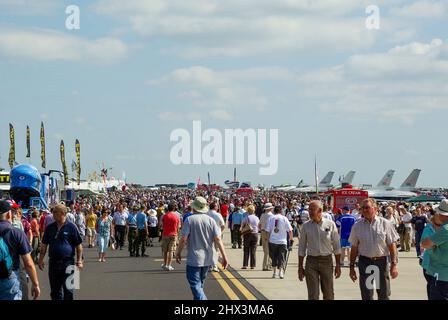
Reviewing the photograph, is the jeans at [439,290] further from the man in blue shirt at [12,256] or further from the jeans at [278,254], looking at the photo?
the jeans at [278,254]

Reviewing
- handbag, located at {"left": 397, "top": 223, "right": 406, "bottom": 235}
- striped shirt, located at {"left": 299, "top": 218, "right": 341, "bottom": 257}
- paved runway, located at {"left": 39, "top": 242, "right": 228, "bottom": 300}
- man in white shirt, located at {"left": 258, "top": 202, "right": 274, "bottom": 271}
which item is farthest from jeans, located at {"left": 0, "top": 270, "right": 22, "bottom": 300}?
handbag, located at {"left": 397, "top": 223, "right": 406, "bottom": 235}

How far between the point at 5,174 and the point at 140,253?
1299 centimetres

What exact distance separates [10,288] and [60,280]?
246cm

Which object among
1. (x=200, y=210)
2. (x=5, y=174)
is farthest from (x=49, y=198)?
(x=200, y=210)

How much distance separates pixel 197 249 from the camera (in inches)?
460

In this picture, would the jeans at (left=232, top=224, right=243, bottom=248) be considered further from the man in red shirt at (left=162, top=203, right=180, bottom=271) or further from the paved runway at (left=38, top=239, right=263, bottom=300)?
the man in red shirt at (left=162, top=203, right=180, bottom=271)

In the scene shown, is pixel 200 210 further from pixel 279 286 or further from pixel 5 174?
pixel 5 174

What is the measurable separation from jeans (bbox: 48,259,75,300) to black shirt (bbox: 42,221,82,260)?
3.5 inches

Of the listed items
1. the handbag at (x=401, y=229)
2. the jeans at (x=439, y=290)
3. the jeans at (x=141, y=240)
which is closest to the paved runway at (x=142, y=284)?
the jeans at (x=141, y=240)

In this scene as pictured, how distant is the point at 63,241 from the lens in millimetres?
11328

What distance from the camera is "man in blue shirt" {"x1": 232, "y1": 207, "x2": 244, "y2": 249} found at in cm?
2886

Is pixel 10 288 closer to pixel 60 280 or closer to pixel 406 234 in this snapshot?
pixel 60 280

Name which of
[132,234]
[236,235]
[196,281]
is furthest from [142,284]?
[236,235]
